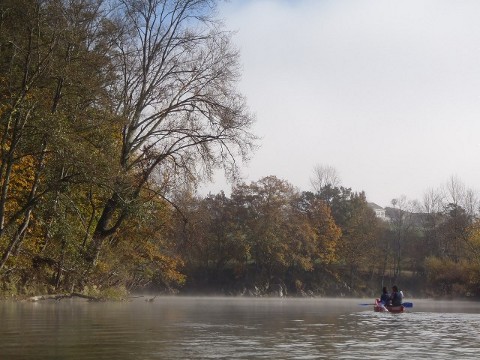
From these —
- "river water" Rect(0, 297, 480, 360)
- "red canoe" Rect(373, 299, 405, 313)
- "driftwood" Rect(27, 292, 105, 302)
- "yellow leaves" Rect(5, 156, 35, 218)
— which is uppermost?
"yellow leaves" Rect(5, 156, 35, 218)

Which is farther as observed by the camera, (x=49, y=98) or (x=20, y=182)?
(x=20, y=182)

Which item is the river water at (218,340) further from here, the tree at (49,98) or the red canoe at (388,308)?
the red canoe at (388,308)

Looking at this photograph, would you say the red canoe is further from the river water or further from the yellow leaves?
the yellow leaves

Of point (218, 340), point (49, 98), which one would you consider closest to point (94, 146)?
point (49, 98)

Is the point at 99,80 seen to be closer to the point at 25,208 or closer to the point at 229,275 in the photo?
the point at 25,208

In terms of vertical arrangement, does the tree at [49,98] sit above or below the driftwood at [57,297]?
above

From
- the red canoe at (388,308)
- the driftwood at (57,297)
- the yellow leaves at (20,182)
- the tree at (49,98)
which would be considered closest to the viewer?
the tree at (49,98)

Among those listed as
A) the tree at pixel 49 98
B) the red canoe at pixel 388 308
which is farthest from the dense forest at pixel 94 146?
the red canoe at pixel 388 308

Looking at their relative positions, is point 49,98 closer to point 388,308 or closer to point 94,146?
point 94,146

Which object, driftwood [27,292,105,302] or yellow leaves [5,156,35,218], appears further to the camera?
driftwood [27,292,105,302]

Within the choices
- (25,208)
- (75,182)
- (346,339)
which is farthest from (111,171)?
(346,339)

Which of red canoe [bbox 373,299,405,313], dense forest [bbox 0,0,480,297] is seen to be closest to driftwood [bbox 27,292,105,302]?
dense forest [bbox 0,0,480,297]

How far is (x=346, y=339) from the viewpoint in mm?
Answer: 15602

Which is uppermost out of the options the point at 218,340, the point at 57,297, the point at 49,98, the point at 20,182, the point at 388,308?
the point at 49,98
